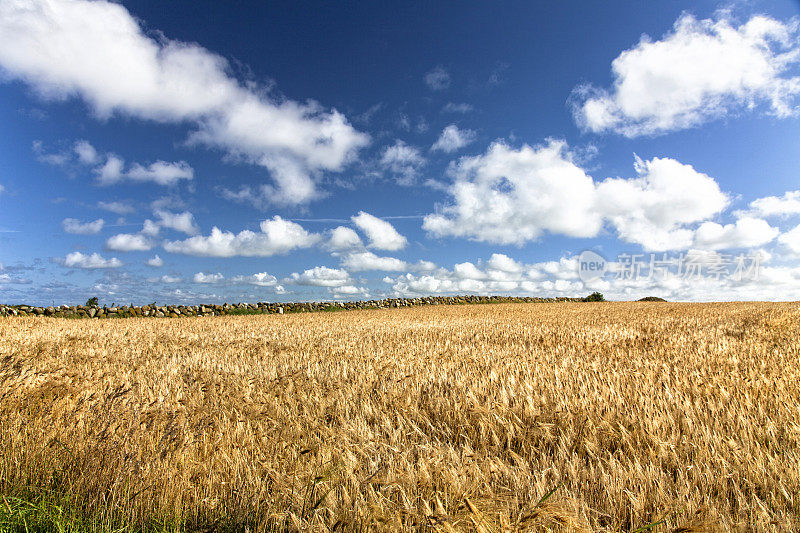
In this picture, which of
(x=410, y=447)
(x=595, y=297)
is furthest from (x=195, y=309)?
(x=595, y=297)

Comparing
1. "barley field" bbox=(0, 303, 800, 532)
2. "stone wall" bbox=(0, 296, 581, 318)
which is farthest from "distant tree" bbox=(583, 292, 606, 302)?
"barley field" bbox=(0, 303, 800, 532)

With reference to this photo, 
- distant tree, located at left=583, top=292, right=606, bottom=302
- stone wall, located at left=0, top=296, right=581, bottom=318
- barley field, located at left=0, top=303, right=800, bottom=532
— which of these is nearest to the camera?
barley field, located at left=0, top=303, right=800, bottom=532

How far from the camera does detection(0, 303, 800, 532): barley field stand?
2.04 meters

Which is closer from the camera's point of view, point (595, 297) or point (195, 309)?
point (195, 309)

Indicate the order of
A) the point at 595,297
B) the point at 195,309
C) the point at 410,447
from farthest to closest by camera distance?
the point at 595,297
the point at 195,309
the point at 410,447

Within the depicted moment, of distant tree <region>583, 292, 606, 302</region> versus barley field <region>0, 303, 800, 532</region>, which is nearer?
barley field <region>0, 303, 800, 532</region>

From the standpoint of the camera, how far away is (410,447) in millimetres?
2791

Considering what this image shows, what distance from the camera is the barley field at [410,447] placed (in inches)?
80.1

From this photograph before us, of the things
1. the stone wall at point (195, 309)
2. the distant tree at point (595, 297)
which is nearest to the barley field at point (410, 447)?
the stone wall at point (195, 309)

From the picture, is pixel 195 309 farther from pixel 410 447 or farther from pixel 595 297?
pixel 595 297

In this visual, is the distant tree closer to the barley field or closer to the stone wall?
the stone wall

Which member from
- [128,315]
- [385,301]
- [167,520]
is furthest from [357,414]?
[385,301]

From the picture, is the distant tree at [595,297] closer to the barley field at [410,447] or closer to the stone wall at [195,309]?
the stone wall at [195,309]

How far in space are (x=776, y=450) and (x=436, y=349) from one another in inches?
207
